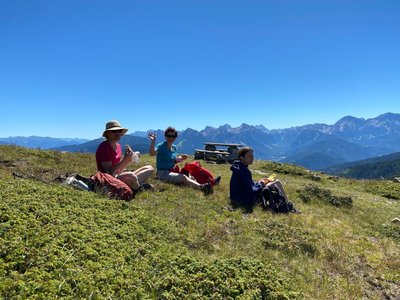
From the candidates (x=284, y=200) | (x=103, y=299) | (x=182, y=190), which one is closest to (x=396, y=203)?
(x=284, y=200)

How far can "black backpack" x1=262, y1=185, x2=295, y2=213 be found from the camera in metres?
13.3

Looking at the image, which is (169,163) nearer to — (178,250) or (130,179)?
(130,179)

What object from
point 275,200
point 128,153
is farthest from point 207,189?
point 128,153

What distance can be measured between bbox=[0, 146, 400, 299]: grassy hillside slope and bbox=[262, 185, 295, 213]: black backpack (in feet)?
1.82

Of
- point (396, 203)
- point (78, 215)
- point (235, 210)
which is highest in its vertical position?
point (78, 215)

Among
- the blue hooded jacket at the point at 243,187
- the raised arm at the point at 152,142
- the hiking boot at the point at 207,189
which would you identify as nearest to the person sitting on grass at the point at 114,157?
the raised arm at the point at 152,142

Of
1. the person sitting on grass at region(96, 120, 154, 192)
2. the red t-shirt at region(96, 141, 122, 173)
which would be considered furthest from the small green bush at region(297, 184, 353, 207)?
the red t-shirt at region(96, 141, 122, 173)

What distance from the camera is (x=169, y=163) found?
50.4 feet

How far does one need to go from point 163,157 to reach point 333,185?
15.9 meters

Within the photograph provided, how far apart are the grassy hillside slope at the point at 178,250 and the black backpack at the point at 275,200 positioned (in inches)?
21.8

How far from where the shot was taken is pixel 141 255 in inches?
273

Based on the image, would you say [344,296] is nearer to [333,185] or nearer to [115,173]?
[115,173]

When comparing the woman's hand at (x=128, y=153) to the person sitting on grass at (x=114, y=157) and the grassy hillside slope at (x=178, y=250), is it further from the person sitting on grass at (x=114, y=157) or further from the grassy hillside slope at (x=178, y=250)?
the grassy hillside slope at (x=178, y=250)

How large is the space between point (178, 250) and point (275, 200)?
692cm
